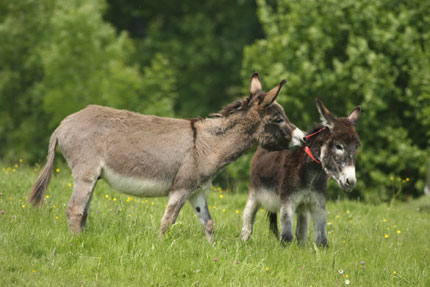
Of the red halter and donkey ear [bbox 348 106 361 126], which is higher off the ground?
donkey ear [bbox 348 106 361 126]

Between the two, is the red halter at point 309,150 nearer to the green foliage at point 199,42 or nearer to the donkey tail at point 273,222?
the donkey tail at point 273,222

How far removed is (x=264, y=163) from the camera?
312 inches

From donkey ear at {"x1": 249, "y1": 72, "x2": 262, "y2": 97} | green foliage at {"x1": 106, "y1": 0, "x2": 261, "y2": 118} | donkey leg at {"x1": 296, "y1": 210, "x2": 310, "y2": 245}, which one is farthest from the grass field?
green foliage at {"x1": 106, "y1": 0, "x2": 261, "y2": 118}

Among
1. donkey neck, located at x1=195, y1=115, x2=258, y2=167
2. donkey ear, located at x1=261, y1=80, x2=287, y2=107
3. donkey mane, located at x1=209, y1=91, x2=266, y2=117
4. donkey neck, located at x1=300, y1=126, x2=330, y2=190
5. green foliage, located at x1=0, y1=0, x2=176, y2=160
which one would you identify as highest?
donkey ear, located at x1=261, y1=80, x2=287, y2=107

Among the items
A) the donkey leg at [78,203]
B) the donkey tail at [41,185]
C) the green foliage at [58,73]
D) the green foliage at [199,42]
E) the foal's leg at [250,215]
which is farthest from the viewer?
the green foliage at [199,42]

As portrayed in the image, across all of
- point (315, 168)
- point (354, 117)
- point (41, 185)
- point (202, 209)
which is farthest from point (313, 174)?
point (41, 185)

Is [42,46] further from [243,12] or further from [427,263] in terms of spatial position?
[427,263]

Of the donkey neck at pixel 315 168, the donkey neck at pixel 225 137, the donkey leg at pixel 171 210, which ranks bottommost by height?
the donkey leg at pixel 171 210

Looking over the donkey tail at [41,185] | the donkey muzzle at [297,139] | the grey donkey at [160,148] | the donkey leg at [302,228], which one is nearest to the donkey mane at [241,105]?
the grey donkey at [160,148]

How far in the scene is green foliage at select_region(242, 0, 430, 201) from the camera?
16219 millimetres

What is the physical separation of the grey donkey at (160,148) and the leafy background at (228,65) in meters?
3.30

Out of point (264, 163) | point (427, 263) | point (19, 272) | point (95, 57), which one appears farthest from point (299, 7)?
point (19, 272)

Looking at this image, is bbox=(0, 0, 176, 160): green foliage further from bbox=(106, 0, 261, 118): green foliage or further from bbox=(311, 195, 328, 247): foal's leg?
bbox=(311, 195, 328, 247): foal's leg

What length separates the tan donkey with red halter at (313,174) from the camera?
22.4 feet
